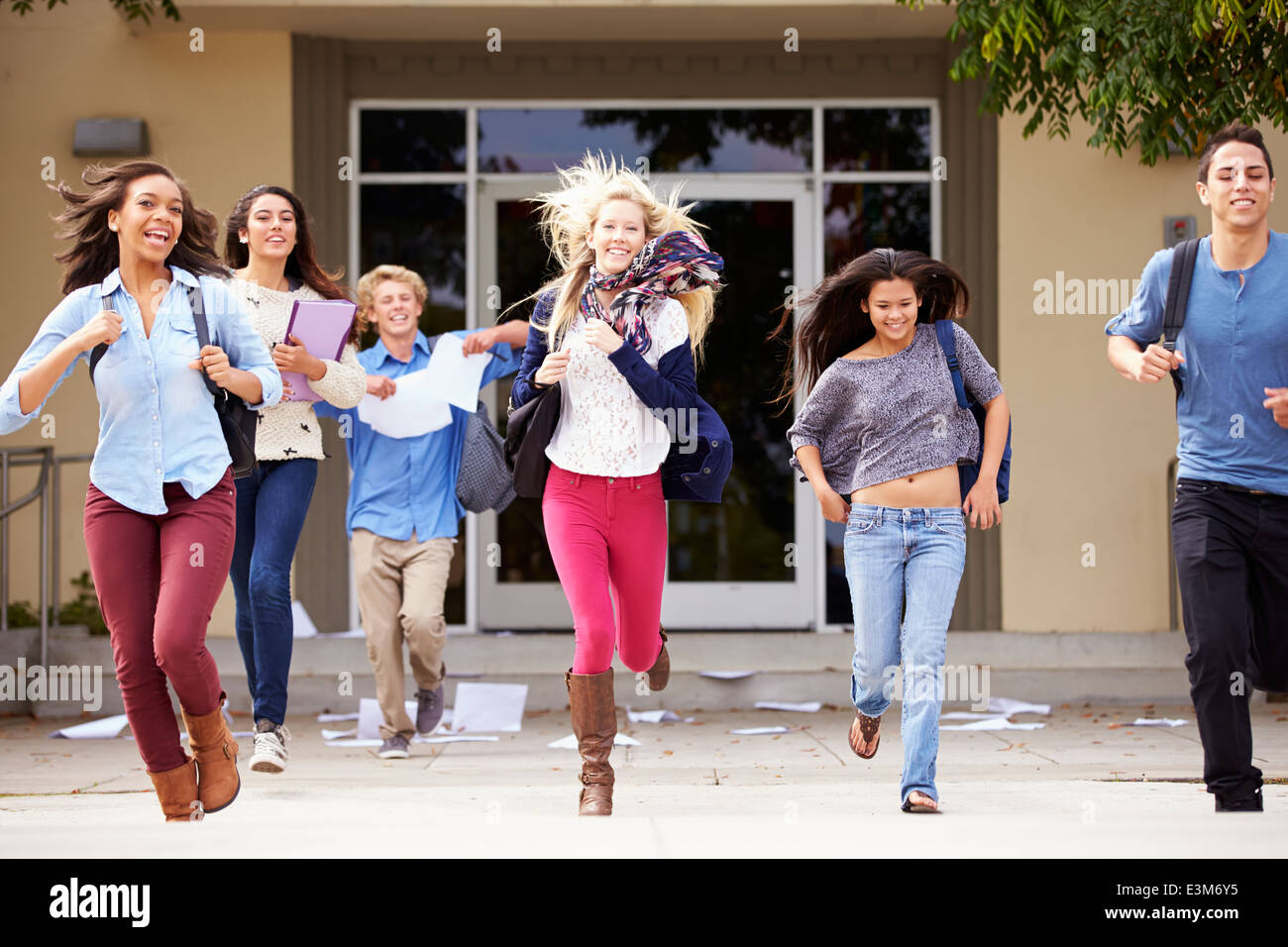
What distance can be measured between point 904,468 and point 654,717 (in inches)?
159

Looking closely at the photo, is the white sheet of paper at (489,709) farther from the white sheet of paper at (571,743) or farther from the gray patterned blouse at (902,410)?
the gray patterned blouse at (902,410)

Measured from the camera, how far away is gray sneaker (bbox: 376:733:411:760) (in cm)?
696

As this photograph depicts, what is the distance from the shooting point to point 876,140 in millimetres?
10117

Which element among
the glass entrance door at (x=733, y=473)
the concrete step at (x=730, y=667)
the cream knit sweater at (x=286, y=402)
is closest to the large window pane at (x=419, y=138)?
the glass entrance door at (x=733, y=473)

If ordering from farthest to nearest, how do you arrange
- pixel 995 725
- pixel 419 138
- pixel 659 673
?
pixel 419 138, pixel 995 725, pixel 659 673

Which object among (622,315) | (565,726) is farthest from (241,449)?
(565,726)

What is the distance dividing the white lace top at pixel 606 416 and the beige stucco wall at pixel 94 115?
561cm

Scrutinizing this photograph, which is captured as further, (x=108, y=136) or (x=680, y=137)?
(x=680, y=137)

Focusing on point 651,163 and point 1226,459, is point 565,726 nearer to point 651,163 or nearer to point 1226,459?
point 651,163

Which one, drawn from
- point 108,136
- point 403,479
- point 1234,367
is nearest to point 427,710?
point 403,479

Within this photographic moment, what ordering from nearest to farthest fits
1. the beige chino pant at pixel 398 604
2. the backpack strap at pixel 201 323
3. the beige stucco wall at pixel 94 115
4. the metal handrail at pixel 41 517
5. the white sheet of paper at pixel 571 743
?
the backpack strap at pixel 201 323
the beige chino pant at pixel 398 604
the white sheet of paper at pixel 571 743
the metal handrail at pixel 41 517
the beige stucco wall at pixel 94 115

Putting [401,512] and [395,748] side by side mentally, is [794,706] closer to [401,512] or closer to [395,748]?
[395,748]

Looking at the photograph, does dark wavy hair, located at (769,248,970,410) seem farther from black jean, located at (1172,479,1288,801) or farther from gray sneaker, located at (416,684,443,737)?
gray sneaker, located at (416,684,443,737)

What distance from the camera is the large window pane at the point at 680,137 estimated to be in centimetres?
1008
